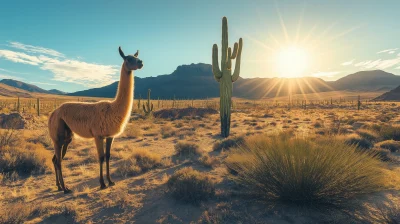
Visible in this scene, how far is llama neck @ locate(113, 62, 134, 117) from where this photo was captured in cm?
505

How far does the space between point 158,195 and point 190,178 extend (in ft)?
2.38

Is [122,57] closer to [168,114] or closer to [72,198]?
[72,198]

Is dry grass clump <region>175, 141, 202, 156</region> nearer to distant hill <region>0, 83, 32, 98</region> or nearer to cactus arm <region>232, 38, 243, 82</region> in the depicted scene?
cactus arm <region>232, 38, 243, 82</region>

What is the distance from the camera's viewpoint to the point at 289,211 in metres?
3.98

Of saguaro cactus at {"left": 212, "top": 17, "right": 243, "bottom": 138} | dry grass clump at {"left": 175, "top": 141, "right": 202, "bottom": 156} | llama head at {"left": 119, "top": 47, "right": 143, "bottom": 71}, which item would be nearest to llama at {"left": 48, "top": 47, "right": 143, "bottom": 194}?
llama head at {"left": 119, "top": 47, "right": 143, "bottom": 71}

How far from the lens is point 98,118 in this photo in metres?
4.94

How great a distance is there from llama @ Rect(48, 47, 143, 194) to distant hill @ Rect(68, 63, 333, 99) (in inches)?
5481

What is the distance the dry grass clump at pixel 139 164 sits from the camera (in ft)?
21.1

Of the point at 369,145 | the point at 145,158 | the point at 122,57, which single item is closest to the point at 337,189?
the point at 122,57

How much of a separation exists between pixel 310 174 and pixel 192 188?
2080 mm

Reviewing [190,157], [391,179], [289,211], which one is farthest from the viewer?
[190,157]

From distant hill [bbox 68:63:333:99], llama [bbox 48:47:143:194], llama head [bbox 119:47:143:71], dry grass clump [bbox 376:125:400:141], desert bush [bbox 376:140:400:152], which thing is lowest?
desert bush [bbox 376:140:400:152]

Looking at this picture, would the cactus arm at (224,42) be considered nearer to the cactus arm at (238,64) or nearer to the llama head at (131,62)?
the cactus arm at (238,64)

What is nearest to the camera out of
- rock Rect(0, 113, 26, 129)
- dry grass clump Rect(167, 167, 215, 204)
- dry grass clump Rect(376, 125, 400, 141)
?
dry grass clump Rect(167, 167, 215, 204)
